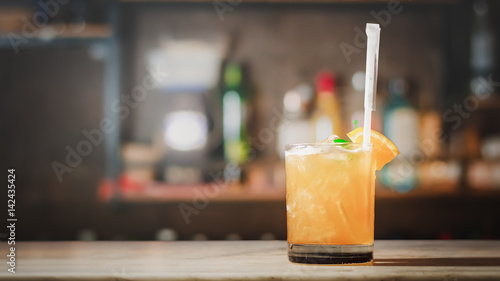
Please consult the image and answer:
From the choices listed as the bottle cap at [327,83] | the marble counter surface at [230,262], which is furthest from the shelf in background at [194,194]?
the marble counter surface at [230,262]

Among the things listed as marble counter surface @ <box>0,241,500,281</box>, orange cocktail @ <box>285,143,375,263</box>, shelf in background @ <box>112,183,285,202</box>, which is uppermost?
orange cocktail @ <box>285,143,375,263</box>

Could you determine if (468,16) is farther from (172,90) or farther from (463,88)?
(172,90)

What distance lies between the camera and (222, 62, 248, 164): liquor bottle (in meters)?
2.40

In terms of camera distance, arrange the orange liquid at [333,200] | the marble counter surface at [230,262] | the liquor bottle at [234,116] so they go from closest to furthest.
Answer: the marble counter surface at [230,262] < the orange liquid at [333,200] < the liquor bottle at [234,116]

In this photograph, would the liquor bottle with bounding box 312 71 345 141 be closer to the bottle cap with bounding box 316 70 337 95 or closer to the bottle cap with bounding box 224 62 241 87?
the bottle cap with bounding box 316 70 337 95

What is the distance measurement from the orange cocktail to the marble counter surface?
0.03 metres

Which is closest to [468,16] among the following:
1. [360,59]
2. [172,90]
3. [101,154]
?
[360,59]

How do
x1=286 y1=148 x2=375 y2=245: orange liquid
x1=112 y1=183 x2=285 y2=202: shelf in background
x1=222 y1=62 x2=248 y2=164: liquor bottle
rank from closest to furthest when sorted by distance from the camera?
x1=286 y1=148 x2=375 y2=245: orange liquid < x1=112 y1=183 x2=285 y2=202: shelf in background < x1=222 y1=62 x2=248 y2=164: liquor bottle

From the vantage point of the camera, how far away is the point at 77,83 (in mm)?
2637

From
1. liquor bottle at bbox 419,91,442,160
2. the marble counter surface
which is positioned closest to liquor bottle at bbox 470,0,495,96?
liquor bottle at bbox 419,91,442,160

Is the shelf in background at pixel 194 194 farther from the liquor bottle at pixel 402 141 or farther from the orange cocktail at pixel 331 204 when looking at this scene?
the orange cocktail at pixel 331 204

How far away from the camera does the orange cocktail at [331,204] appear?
83 cm

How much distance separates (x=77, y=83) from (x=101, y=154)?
0.33 meters

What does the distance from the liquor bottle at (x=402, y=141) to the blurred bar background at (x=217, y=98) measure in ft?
0.07
